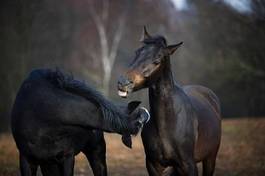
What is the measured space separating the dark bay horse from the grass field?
3.93m

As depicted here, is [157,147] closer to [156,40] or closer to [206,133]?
[206,133]

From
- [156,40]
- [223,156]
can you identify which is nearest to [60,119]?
[156,40]

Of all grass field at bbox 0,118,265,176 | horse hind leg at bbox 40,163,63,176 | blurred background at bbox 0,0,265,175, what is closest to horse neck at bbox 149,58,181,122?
horse hind leg at bbox 40,163,63,176

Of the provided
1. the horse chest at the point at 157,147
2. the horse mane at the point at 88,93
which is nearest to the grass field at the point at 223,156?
the horse mane at the point at 88,93

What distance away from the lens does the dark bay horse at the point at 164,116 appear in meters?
6.54

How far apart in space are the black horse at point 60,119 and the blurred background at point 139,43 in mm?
6275

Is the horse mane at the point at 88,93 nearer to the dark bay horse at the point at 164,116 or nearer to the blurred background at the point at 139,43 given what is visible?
the dark bay horse at the point at 164,116

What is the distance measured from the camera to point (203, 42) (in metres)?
28.7

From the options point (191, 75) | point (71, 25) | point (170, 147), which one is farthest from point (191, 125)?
point (191, 75)

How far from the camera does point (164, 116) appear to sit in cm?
703

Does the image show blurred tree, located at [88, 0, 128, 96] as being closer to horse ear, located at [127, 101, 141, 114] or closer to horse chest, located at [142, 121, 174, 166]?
horse chest, located at [142, 121, 174, 166]

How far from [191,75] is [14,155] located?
16.3 metres

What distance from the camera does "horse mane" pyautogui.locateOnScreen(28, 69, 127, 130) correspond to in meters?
6.53

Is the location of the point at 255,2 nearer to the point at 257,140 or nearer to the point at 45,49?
the point at 257,140
